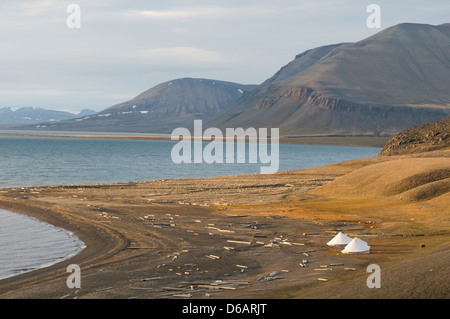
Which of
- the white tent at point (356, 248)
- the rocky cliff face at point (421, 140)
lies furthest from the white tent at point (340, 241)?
the rocky cliff face at point (421, 140)

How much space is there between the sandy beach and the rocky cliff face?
1302 inches

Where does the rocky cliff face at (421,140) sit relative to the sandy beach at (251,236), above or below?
above

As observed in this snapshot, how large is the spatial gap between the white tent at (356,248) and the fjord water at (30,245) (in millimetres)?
12238

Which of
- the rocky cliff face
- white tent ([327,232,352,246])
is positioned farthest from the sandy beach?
the rocky cliff face

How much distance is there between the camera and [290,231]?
34.1 metres

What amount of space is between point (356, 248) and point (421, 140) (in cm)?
6905

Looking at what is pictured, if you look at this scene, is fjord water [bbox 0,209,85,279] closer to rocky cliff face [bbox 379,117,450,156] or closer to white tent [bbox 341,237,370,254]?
white tent [bbox 341,237,370,254]

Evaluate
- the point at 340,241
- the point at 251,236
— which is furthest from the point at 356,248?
the point at 251,236

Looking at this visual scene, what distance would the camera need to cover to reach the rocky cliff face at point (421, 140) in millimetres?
87750

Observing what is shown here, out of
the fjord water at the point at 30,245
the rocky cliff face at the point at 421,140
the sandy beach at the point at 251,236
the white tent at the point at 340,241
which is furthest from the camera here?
the rocky cliff face at the point at 421,140

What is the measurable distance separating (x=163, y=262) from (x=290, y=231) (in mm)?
9957

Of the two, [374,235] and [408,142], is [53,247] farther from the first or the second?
[408,142]

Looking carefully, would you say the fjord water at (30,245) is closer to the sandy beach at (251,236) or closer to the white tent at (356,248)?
the sandy beach at (251,236)
